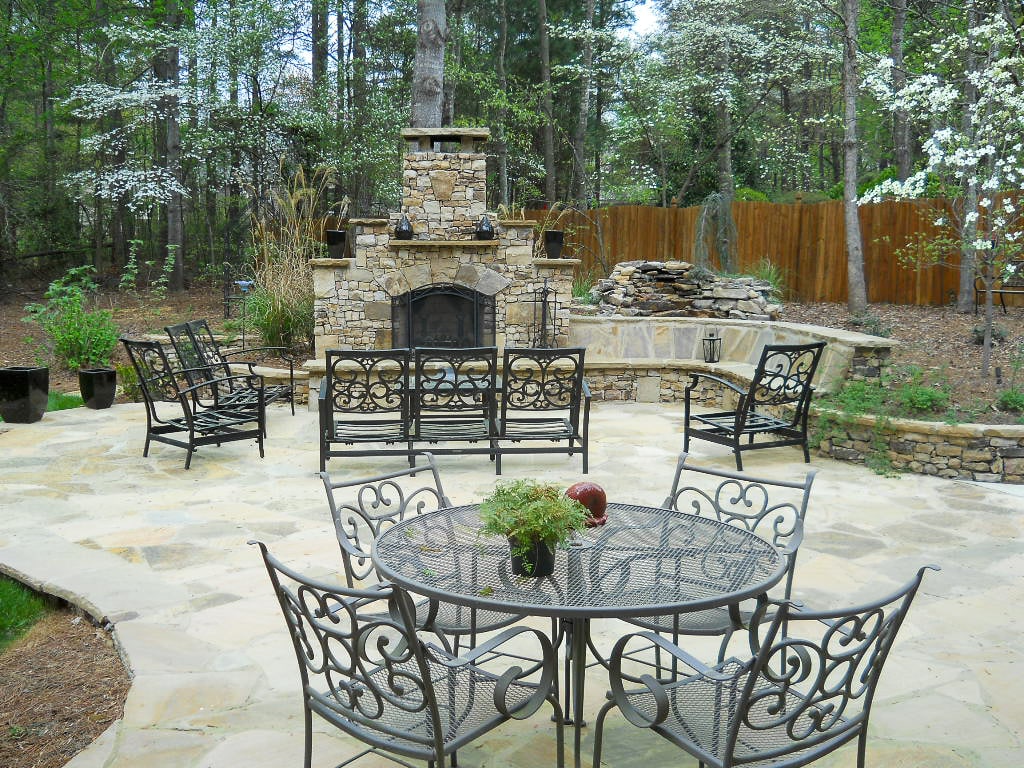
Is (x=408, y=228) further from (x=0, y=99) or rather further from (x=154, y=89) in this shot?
(x=0, y=99)

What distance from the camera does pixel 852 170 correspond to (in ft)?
34.0

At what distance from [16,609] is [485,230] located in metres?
6.43

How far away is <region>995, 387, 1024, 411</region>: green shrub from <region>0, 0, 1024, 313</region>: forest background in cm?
644

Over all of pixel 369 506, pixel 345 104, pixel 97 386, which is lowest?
pixel 369 506

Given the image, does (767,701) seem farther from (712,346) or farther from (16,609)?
(712,346)

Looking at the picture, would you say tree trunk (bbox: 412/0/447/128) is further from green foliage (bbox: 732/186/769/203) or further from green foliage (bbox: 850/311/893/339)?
green foliage (bbox: 732/186/769/203)

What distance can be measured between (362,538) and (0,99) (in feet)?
51.3

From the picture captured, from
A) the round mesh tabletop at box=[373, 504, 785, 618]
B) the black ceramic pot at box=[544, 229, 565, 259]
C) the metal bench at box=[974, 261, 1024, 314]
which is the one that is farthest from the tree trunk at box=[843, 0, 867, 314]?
the round mesh tabletop at box=[373, 504, 785, 618]

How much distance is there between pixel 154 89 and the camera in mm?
13742

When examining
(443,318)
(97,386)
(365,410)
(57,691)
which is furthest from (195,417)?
(443,318)

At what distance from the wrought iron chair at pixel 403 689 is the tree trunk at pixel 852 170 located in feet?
30.4

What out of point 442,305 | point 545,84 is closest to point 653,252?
point 545,84

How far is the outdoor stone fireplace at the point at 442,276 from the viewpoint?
9.18m

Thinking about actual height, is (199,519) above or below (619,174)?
below
